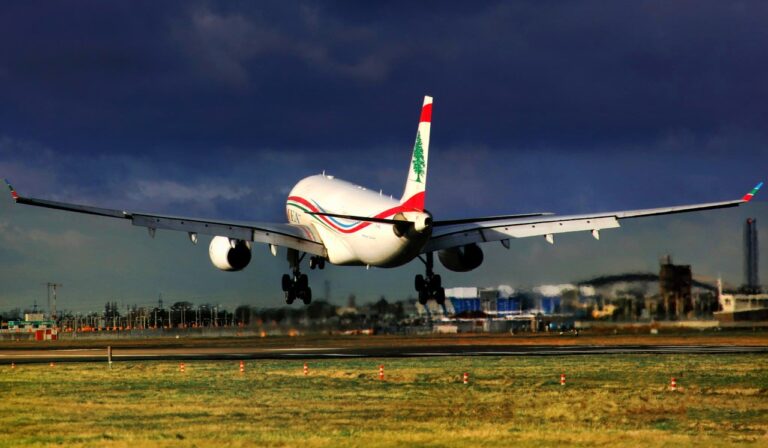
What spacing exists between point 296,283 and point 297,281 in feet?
0.47

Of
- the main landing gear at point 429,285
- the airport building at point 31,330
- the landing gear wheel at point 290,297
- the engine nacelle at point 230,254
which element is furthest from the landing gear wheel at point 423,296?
the airport building at point 31,330

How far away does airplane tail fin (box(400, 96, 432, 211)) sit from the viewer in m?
56.8

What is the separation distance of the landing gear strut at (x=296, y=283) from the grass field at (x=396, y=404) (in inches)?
603

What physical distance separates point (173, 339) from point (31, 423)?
74.3m

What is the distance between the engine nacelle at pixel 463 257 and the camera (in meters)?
67.2

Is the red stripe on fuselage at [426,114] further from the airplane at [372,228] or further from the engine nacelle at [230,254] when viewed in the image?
the engine nacelle at [230,254]

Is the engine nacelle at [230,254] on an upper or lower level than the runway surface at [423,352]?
upper

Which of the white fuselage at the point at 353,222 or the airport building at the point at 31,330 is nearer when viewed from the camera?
the white fuselage at the point at 353,222

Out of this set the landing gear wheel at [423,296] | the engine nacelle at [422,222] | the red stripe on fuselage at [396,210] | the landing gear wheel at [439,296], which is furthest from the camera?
the landing gear wheel at [439,296]

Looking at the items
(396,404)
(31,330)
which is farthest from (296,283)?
(31,330)

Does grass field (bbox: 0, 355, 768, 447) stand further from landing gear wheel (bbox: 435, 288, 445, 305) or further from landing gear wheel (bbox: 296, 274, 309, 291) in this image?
landing gear wheel (bbox: 296, 274, 309, 291)

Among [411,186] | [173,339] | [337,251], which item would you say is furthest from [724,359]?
[173,339]

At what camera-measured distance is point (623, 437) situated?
27.5 m

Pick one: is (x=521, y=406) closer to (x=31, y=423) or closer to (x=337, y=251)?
(x=31, y=423)
